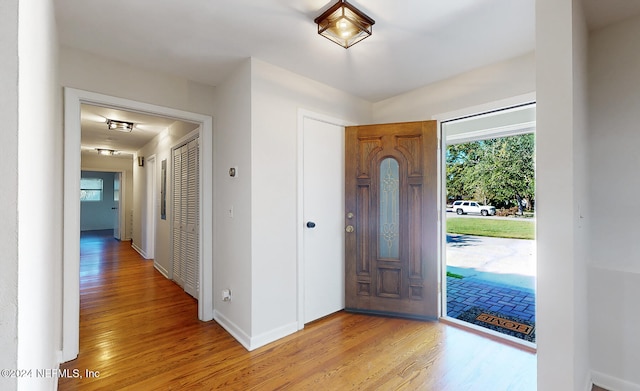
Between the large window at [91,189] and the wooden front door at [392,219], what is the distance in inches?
436

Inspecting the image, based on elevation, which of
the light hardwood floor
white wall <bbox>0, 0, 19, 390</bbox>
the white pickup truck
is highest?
white wall <bbox>0, 0, 19, 390</bbox>

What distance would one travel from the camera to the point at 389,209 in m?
3.00

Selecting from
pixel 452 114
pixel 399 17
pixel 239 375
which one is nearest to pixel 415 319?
pixel 239 375

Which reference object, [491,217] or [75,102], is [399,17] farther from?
[491,217]

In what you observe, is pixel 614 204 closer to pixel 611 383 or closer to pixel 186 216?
pixel 611 383

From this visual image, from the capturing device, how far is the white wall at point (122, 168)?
23.6ft

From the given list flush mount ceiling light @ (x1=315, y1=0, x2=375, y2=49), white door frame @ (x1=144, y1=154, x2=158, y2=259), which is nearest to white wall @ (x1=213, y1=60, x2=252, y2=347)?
flush mount ceiling light @ (x1=315, y1=0, x2=375, y2=49)

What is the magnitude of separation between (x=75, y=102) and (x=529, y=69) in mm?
3587

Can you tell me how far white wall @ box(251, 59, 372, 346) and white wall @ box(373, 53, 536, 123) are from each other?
107 cm

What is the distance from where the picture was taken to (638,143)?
1.76 meters

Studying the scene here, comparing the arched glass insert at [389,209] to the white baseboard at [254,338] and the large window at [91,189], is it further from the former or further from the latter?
the large window at [91,189]

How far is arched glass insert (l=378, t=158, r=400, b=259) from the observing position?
297 cm

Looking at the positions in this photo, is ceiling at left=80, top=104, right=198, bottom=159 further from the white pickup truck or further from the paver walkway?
the white pickup truck

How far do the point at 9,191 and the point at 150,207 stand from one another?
216 inches
